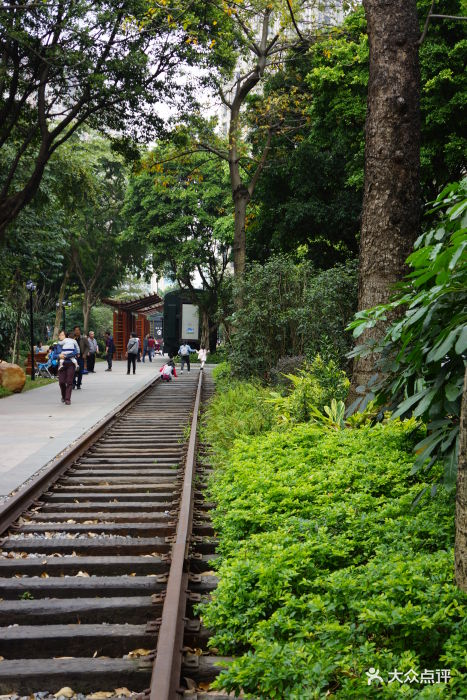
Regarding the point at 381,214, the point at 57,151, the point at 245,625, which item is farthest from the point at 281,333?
the point at 245,625

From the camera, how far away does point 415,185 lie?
7.96m

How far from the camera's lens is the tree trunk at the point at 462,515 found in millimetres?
3238

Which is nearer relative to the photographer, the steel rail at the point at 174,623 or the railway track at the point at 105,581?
the steel rail at the point at 174,623

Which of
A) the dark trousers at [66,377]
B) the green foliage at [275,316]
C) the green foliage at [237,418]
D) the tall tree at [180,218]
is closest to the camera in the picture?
the green foliage at [237,418]

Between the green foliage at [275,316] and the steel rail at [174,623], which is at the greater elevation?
the green foliage at [275,316]

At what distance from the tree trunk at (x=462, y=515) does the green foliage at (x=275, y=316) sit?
8959 mm

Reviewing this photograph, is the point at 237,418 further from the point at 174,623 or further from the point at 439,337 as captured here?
the point at 439,337

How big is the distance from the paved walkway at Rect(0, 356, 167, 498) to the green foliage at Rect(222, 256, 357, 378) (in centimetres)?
349

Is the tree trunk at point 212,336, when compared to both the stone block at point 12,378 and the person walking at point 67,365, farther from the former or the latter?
the person walking at point 67,365

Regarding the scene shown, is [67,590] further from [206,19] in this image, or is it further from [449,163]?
[449,163]

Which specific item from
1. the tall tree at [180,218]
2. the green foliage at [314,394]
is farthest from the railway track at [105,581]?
the tall tree at [180,218]

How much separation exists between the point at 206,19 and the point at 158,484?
12893mm

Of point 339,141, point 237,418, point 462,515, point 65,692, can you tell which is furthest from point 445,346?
point 339,141

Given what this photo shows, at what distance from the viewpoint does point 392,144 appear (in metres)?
7.84
